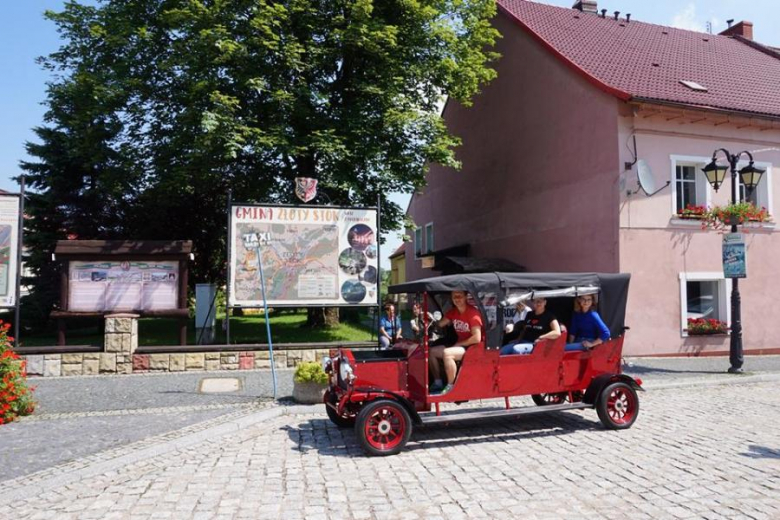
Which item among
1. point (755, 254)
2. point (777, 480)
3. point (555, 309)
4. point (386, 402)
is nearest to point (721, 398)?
point (555, 309)

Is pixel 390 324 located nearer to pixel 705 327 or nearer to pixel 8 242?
pixel 8 242

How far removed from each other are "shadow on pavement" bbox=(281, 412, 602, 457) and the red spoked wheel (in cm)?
25

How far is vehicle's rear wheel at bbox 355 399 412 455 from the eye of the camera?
20.0 ft

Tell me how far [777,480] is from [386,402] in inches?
151

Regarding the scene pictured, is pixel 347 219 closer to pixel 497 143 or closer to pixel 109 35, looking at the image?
pixel 109 35

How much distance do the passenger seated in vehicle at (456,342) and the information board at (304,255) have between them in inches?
236

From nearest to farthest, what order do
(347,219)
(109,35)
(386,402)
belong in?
(386,402) → (347,219) → (109,35)

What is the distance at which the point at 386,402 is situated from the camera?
20.3 ft

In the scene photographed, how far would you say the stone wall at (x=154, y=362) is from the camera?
11.1 meters

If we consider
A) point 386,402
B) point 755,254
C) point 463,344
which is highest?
point 755,254

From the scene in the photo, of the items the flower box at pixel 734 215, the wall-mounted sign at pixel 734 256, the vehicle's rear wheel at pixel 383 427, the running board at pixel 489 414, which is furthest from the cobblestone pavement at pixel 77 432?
the flower box at pixel 734 215

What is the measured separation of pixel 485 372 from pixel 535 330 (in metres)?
1.07

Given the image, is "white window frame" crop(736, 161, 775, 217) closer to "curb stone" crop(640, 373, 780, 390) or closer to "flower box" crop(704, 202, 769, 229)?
"flower box" crop(704, 202, 769, 229)

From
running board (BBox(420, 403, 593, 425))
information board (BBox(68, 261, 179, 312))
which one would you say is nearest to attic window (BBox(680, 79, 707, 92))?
running board (BBox(420, 403, 593, 425))
